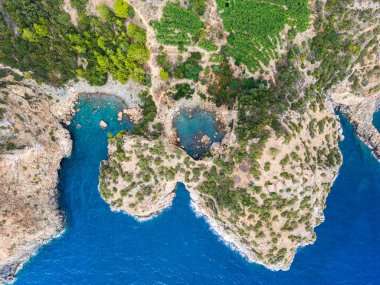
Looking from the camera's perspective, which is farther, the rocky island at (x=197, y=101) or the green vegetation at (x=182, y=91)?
the green vegetation at (x=182, y=91)

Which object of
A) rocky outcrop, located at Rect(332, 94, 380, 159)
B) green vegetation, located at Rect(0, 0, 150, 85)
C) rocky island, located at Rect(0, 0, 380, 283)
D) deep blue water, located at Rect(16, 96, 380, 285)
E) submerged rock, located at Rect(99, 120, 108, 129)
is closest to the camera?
green vegetation, located at Rect(0, 0, 150, 85)

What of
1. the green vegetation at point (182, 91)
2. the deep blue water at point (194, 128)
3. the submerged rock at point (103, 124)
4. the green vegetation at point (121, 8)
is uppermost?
the green vegetation at point (121, 8)

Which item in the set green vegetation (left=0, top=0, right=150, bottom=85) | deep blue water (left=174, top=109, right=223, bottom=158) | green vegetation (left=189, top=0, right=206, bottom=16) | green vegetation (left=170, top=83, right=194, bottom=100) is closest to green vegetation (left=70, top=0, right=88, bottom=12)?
green vegetation (left=0, top=0, right=150, bottom=85)

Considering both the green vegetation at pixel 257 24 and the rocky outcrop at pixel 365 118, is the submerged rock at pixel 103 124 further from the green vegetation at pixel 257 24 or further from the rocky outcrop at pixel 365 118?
the rocky outcrop at pixel 365 118

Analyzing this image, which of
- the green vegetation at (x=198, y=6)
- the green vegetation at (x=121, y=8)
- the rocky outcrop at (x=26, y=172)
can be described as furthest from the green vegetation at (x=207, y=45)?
the rocky outcrop at (x=26, y=172)

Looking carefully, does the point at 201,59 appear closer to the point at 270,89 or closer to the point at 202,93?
the point at 202,93

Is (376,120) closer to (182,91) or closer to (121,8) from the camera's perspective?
(182,91)

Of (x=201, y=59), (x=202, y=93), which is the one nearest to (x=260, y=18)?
(x=201, y=59)

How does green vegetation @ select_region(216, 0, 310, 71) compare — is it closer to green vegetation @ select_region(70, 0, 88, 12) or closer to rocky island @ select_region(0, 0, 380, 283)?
rocky island @ select_region(0, 0, 380, 283)

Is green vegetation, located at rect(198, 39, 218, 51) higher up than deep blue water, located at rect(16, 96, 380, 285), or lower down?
higher up
